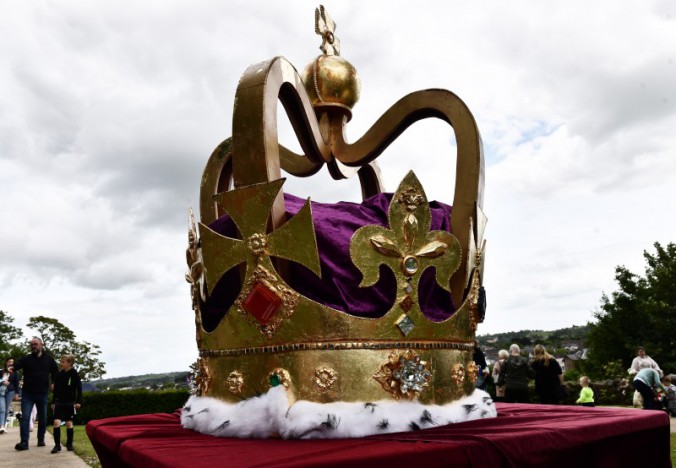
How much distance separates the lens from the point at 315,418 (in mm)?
1500

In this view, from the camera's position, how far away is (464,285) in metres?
1.98

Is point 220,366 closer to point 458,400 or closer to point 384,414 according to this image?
point 384,414

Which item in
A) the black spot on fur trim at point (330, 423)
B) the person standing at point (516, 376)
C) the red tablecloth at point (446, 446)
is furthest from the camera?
the person standing at point (516, 376)

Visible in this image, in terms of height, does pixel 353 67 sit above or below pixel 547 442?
above

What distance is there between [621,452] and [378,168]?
1.88m

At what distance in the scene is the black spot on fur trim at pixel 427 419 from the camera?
5.32ft

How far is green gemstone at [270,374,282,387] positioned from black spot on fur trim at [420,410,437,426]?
414 millimetres

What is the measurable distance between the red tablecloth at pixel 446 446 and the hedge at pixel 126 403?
12939 mm

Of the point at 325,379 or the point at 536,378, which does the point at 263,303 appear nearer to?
the point at 325,379

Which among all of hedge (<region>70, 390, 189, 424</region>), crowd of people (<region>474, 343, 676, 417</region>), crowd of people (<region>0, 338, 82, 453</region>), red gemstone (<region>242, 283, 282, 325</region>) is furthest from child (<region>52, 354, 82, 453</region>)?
hedge (<region>70, 390, 189, 424</region>)

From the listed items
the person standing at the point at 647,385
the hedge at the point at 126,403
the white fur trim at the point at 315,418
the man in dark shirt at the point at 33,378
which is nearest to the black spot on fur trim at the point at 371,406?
the white fur trim at the point at 315,418

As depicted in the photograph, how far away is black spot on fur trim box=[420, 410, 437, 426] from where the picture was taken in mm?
1620

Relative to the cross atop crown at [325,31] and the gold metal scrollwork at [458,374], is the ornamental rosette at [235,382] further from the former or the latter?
the cross atop crown at [325,31]

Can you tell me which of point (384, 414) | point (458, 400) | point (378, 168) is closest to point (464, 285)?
point (458, 400)
